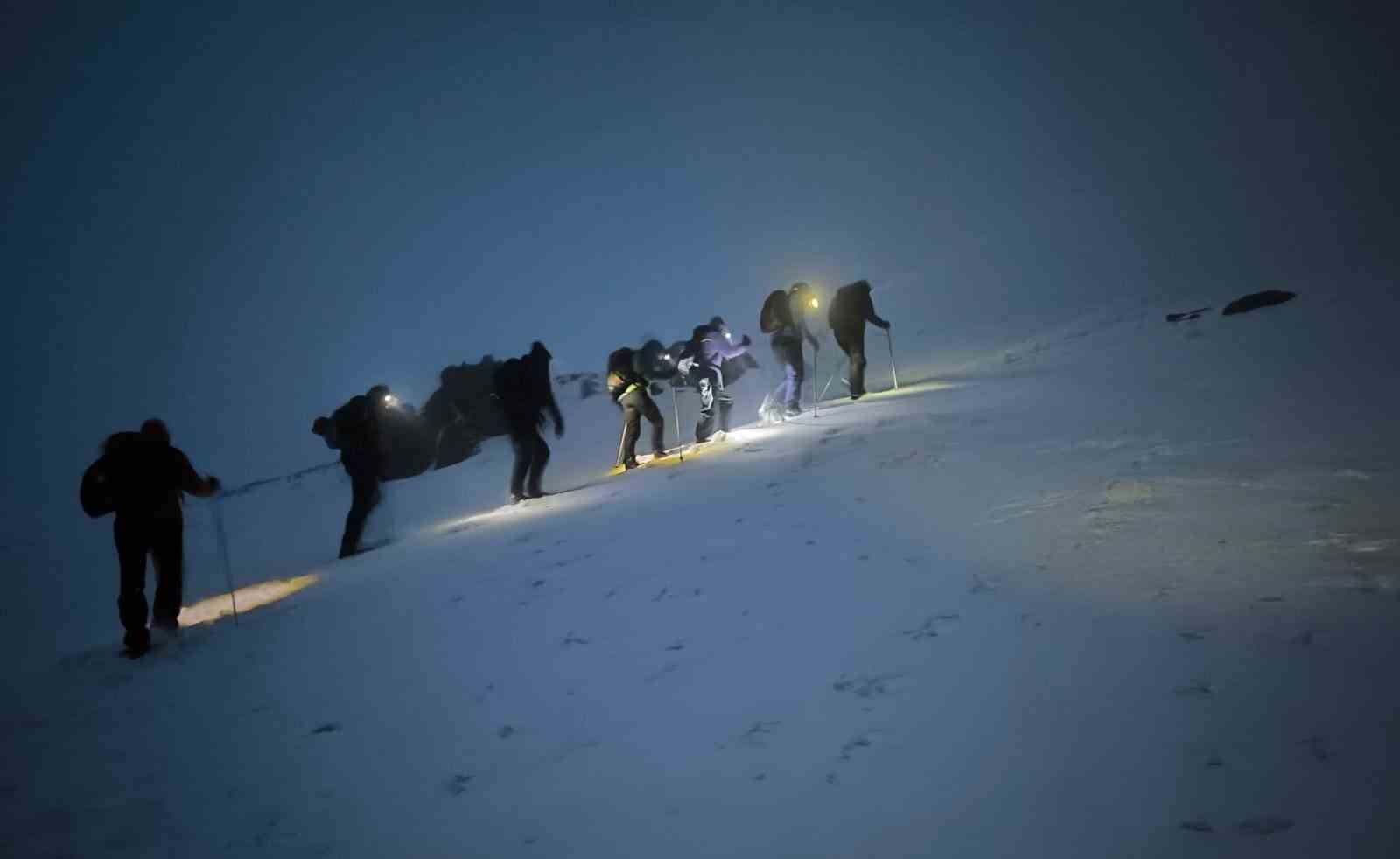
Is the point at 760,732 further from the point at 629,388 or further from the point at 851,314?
the point at 851,314

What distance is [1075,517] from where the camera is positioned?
4836 mm

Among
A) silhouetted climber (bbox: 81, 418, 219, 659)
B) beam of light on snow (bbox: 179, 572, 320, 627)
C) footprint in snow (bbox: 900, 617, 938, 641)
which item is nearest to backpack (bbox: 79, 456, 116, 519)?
silhouetted climber (bbox: 81, 418, 219, 659)

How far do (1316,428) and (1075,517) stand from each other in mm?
3720

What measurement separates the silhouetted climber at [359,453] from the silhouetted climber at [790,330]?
22.7ft

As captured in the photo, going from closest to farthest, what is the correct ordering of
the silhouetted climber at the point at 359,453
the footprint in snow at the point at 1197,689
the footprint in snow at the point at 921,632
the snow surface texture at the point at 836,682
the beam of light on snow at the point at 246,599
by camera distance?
the snow surface texture at the point at 836,682
the footprint in snow at the point at 1197,689
the footprint in snow at the point at 921,632
the beam of light on snow at the point at 246,599
the silhouetted climber at the point at 359,453

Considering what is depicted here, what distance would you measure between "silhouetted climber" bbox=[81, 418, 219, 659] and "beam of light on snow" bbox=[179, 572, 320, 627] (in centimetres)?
70

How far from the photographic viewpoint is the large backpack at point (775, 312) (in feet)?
38.8

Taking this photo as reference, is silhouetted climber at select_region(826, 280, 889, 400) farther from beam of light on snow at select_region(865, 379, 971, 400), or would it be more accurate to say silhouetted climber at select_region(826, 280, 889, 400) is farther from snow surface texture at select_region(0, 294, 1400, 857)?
snow surface texture at select_region(0, 294, 1400, 857)

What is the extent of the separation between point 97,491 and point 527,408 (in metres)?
5.24

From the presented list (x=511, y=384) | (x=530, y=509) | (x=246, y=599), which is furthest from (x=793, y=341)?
(x=246, y=599)

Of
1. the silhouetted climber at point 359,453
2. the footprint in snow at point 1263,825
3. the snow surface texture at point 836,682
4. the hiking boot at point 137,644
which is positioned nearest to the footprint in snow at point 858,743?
Answer: the snow surface texture at point 836,682

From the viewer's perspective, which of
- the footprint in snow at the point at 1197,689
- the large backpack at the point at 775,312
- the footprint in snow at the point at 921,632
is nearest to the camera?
the footprint in snow at the point at 1197,689

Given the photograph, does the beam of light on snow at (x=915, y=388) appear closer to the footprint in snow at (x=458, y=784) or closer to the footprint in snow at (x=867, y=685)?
the footprint in snow at (x=867, y=685)

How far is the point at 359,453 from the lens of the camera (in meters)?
9.65
